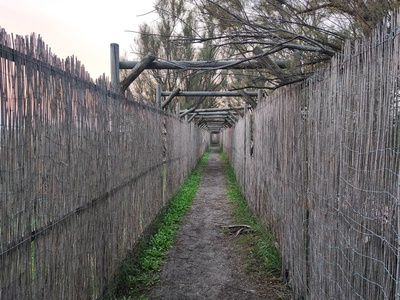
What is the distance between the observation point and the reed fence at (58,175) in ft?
4.72

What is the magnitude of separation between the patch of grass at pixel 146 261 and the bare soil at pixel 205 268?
0.11m

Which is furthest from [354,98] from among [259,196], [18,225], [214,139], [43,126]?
[214,139]

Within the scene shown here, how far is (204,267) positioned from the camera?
3678 mm

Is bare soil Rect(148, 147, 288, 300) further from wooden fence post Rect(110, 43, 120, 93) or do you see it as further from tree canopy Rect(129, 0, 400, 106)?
wooden fence post Rect(110, 43, 120, 93)

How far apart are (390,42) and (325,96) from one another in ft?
2.45

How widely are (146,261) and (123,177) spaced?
1.17m

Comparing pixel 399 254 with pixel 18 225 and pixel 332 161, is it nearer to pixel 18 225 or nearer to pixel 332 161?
pixel 332 161

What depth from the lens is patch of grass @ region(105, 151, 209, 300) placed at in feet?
9.95

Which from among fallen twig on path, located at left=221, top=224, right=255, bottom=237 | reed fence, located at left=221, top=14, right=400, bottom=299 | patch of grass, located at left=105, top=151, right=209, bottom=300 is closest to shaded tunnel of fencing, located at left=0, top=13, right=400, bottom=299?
reed fence, located at left=221, top=14, right=400, bottom=299

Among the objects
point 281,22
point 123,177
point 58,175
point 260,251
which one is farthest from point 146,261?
point 281,22

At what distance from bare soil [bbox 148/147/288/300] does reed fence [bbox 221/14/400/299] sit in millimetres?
561

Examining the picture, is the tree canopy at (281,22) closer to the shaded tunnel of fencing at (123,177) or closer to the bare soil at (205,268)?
the shaded tunnel of fencing at (123,177)

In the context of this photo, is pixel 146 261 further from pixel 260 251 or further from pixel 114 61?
pixel 114 61

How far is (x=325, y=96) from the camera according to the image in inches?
79.7
